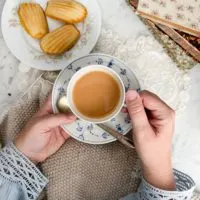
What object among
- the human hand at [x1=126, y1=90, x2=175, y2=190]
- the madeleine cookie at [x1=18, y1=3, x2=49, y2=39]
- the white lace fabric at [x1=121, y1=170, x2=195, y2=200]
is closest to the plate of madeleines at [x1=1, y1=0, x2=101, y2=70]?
the madeleine cookie at [x1=18, y1=3, x2=49, y2=39]

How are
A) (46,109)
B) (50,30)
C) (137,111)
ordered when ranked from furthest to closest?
1. (50,30)
2. (46,109)
3. (137,111)

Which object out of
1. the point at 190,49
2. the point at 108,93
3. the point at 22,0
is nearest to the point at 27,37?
the point at 22,0

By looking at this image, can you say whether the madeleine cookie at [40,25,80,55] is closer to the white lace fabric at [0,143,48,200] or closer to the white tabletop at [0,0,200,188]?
the white tabletop at [0,0,200,188]

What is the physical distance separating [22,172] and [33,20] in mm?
341

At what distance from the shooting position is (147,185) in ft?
2.92

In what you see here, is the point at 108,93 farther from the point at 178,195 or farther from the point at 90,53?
the point at 178,195

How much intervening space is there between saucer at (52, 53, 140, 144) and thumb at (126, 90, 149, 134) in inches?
3.9

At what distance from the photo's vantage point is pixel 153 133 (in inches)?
33.8

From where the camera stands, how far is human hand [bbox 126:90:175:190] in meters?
0.84

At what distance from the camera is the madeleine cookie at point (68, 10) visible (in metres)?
1.02

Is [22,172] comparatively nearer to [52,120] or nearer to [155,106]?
[52,120]

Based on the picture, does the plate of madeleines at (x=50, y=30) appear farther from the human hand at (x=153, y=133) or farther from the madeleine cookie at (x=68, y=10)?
the human hand at (x=153, y=133)

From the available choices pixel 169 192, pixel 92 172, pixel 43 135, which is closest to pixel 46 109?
pixel 43 135

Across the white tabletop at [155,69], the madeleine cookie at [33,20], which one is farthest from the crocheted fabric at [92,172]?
the madeleine cookie at [33,20]
